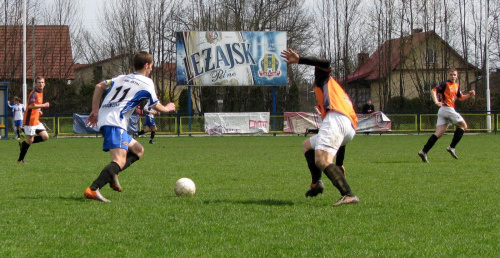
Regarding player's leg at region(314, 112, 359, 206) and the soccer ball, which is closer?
player's leg at region(314, 112, 359, 206)

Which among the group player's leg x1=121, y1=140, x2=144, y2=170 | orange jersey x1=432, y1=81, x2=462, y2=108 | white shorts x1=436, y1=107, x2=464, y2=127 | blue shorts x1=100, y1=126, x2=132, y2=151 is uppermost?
orange jersey x1=432, y1=81, x2=462, y2=108

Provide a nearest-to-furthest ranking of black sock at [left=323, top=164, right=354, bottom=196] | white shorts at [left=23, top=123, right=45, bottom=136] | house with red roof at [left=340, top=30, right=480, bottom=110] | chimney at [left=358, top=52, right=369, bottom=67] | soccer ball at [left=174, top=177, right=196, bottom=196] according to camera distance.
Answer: black sock at [left=323, top=164, right=354, bottom=196]
soccer ball at [left=174, top=177, right=196, bottom=196]
white shorts at [left=23, top=123, right=45, bottom=136]
house with red roof at [left=340, top=30, right=480, bottom=110]
chimney at [left=358, top=52, right=369, bottom=67]

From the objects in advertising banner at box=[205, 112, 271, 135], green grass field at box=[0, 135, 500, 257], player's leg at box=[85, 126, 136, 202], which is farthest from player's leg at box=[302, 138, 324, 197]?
advertising banner at box=[205, 112, 271, 135]

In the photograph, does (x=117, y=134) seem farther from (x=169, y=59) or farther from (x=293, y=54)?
(x=169, y=59)

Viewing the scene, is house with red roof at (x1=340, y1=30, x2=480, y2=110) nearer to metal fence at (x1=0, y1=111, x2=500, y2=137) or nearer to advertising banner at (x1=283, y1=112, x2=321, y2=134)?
metal fence at (x1=0, y1=111, x2=500, y2=137)

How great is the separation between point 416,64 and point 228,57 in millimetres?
16711

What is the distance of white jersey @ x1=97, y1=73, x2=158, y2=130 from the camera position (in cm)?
708

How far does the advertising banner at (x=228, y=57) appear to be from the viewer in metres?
33.5

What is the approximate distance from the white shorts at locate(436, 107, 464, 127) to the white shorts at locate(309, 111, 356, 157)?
7067 mm

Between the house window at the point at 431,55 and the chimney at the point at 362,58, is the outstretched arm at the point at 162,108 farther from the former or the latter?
the chimney at the point at 362,58

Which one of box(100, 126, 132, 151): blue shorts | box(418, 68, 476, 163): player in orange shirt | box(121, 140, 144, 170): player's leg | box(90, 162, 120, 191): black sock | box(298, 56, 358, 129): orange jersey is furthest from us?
box(418, 68, 476, 163): player in orange shirt

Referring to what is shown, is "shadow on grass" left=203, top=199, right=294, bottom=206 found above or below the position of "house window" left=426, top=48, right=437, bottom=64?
below

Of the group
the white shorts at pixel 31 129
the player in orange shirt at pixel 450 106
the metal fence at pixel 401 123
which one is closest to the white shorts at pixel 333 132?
the player in orange shirt at pixel 450 106

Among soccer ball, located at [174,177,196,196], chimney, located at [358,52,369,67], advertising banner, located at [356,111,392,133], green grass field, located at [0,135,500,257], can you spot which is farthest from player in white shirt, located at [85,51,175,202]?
chimney, located at [358,52,369,67]
